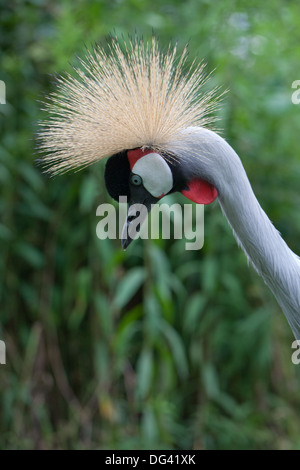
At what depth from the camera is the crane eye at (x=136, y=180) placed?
37.1 inches

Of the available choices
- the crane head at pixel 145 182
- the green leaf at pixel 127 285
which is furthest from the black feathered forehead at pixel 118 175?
the green leaf at pixel 127 285

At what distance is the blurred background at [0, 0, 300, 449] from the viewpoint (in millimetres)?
1719

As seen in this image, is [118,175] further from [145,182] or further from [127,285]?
[127,285]

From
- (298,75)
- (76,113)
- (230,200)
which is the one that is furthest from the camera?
(298,75)

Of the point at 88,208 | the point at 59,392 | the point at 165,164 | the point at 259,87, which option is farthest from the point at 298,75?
the point at 59,392

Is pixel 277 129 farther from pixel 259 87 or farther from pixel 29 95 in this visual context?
pixel 29 95

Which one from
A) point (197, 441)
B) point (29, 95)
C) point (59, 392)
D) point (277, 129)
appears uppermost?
point (29, 95)

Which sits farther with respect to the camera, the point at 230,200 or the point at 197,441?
the point at 197,441

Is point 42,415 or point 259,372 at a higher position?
point 259,372

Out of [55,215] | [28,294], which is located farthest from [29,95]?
[28,294]

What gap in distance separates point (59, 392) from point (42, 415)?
0.30 ft
